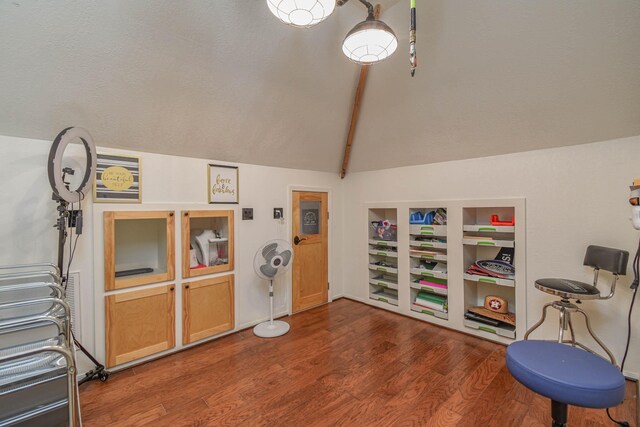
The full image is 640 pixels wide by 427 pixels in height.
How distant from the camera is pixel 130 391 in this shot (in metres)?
2.24

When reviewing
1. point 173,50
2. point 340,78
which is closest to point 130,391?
point 173,50

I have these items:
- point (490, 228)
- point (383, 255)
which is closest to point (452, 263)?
point (490, 228)

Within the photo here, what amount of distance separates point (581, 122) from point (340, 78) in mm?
2202

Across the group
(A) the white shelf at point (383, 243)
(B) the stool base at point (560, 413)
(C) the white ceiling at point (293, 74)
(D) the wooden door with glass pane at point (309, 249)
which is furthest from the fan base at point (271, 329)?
(B) the stool base at point (560, 413)

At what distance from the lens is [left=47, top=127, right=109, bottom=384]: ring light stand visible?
5.92ft

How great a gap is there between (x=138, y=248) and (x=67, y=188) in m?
1.07

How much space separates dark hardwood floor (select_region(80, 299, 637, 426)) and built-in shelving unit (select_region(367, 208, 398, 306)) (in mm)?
922

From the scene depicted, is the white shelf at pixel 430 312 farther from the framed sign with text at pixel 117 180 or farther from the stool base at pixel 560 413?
the framed sign with text at pixel 117 180

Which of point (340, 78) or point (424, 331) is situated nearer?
point (340, 78)

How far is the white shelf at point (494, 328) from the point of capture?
2885 mm

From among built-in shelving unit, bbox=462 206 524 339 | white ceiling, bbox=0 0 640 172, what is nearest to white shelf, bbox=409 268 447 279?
built-in shelving unit, bbox=462 206 524 339

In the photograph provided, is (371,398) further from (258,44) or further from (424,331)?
(258,44)

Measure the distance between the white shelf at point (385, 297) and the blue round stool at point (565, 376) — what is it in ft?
7.91

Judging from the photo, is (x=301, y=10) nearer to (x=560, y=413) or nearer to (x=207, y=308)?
(x=560, y=413)
